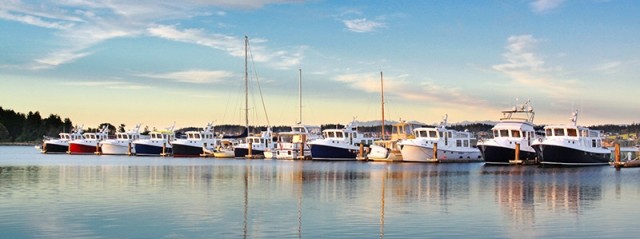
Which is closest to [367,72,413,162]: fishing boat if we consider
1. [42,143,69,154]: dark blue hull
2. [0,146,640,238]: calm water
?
[0,146,640,238]: calm water

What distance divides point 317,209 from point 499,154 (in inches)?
2123

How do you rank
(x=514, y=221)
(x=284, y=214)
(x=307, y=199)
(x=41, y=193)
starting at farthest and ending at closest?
(x=41, y=193)
(x=307, y=199)
(x=284, y=214)
(x=514, y=221)

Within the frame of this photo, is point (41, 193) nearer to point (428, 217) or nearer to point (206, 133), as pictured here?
point (428, 217)

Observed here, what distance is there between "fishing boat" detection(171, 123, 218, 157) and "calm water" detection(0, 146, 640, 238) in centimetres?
7013

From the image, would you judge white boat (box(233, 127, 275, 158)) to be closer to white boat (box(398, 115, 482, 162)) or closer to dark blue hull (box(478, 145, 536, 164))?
white boat (box(398, 115, 482, 162))

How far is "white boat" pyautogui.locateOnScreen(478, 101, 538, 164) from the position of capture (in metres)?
84.1

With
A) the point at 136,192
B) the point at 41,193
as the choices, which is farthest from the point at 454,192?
the point at 41,193

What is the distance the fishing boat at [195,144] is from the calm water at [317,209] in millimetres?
70133

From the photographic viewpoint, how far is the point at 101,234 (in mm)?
25828

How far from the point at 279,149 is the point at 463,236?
295 ft

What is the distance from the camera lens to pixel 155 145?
132 metres

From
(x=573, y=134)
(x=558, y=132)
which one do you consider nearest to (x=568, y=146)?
(x=573, y=134)

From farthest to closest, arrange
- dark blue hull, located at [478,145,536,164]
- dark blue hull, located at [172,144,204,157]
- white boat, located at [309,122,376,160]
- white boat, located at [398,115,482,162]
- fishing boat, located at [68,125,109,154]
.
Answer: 1. fishing boat, located at [68,125,109,154]
2. dark blue hull, located at [172,144,204,157]
3. white boat, located at [309,122,376,160]
4. white boat, located at [398,115,482,162]
5. dark blue hull, located at [478,145,536,164]

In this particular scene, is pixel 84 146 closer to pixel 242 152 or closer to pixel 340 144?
pixel 242 152
